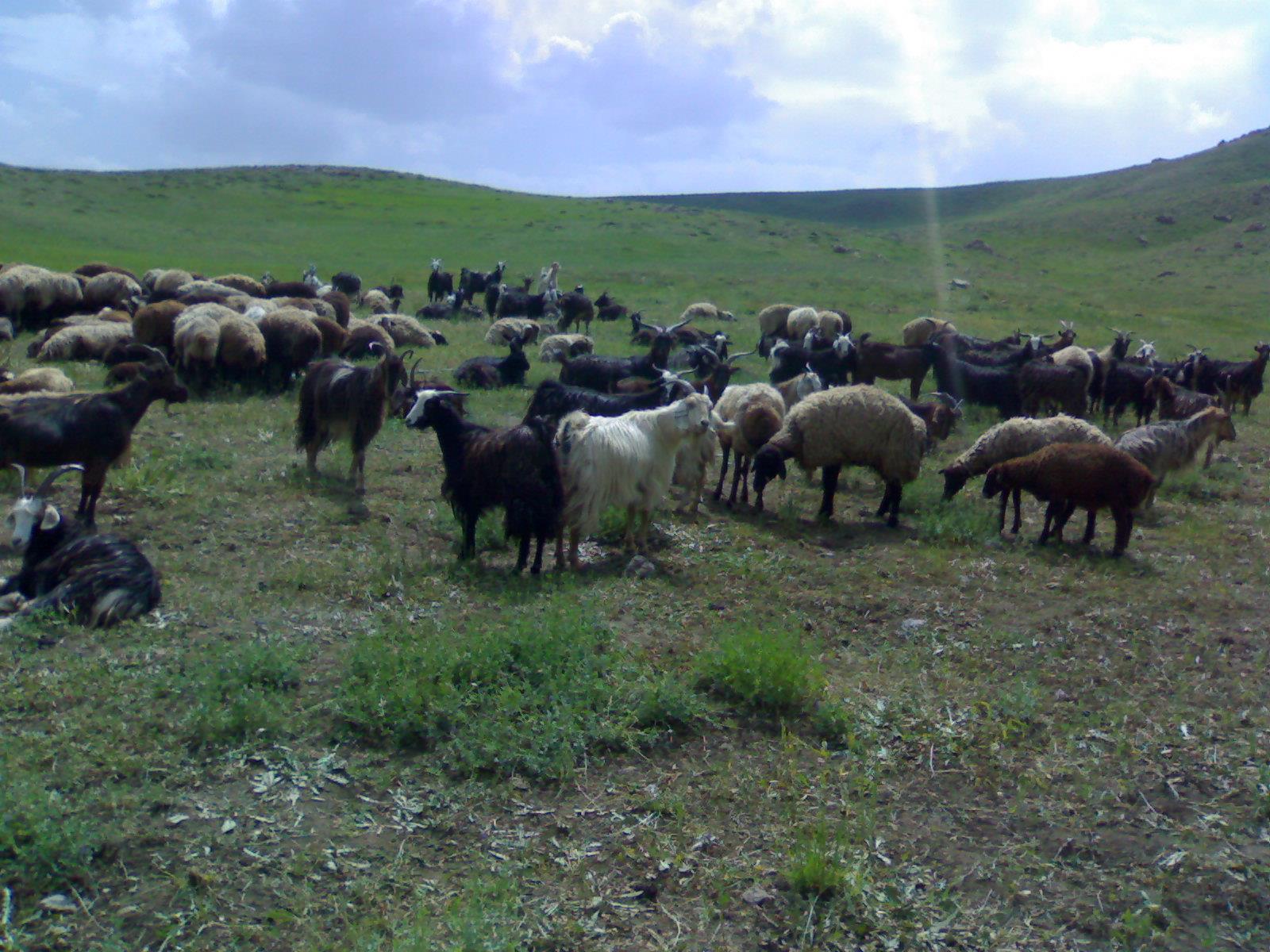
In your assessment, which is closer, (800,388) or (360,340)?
(800,388)

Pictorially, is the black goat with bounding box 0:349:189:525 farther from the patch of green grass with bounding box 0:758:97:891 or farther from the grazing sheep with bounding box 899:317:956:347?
the grazing sheep with bounding box 899:317:956:347

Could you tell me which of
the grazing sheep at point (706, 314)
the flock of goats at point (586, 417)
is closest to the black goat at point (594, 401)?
the flock of goats at point (586, 417)

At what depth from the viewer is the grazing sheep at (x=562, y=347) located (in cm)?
2130

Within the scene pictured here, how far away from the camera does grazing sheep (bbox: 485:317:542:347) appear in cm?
2331

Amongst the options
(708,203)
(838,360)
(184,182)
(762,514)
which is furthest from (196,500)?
(708,203)

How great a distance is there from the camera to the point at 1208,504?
1255cm

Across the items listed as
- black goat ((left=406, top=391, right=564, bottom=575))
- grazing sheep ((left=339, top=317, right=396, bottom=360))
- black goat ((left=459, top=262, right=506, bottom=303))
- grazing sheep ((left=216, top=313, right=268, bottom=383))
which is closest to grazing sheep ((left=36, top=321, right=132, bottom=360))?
grazing sheep ((left=216, top=313, right=268, bottom=383))

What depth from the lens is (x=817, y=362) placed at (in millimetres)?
17938

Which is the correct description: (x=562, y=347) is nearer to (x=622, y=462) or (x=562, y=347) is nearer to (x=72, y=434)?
(x=622, y=462)

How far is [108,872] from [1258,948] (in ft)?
15.8

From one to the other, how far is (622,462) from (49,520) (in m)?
4.40

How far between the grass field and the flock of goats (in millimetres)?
524

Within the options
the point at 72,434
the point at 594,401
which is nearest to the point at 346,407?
the point at 594,401

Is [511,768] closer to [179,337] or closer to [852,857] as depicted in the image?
[852,857]
